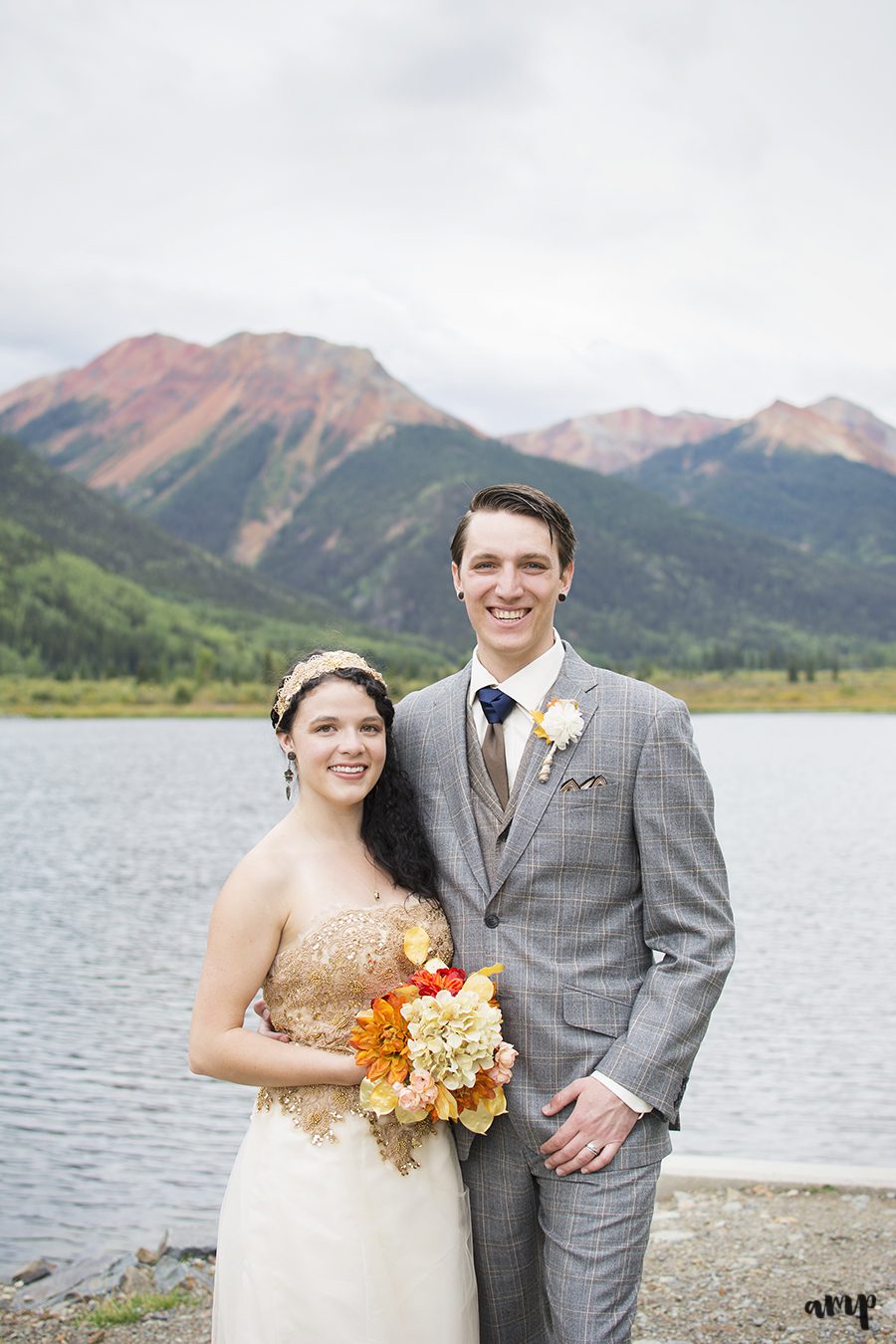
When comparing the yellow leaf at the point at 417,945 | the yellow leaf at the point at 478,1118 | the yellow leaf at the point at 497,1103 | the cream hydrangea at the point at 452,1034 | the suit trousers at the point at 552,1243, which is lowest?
the suit trousers at the point at 552,1243

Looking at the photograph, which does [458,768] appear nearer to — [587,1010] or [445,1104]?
[587,1010]

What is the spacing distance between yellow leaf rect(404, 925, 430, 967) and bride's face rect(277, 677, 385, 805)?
1.64ft

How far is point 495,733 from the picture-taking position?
4.19 metres

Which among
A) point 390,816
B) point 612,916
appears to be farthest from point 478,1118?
point 390,816

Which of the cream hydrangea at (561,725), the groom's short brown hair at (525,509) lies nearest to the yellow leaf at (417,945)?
the cream hydrangea at (561,725)

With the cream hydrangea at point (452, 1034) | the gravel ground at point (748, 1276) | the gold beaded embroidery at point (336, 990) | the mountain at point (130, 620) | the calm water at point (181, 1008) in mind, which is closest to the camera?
the cream hydrangea at point (452, 1034)

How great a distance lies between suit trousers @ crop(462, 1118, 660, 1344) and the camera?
3.76 metres

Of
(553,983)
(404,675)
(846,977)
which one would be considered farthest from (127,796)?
(404,675)

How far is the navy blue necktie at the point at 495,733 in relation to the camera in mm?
4152

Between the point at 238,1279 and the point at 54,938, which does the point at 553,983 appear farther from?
the point at 54,938

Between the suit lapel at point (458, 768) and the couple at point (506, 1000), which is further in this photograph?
the suit lapel at point (458, 768)

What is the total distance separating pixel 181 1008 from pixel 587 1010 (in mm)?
13884

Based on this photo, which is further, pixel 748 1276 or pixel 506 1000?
pixel 748 1276

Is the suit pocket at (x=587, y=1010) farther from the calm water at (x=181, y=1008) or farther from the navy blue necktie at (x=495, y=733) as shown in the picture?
the calm water at (x=181, y=1008)
